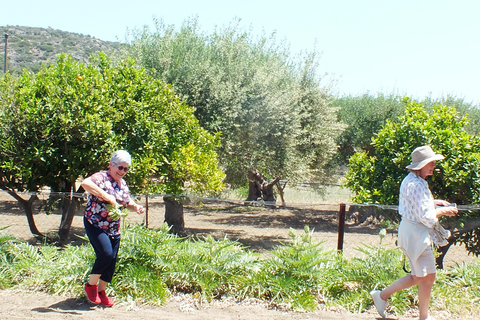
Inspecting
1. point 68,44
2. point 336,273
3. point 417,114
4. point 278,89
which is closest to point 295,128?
point 278,89

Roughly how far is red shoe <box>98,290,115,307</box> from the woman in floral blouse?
0.06 meters

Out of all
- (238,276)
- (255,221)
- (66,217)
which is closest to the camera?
(238,276)

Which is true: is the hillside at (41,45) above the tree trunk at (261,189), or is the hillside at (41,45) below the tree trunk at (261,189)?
above

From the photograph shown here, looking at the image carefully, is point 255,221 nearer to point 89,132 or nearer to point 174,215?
point 174,215

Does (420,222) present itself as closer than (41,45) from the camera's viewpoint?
Yes

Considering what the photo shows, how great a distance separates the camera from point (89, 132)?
289 inches

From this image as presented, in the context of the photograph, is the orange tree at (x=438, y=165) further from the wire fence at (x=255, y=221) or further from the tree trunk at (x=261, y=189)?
the tree trunk at (x=261, y=189)

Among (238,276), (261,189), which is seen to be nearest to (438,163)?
(238,276)

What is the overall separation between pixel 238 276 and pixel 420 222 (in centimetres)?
205

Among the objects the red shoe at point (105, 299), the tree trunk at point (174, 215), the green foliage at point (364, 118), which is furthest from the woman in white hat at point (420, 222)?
the green foliage at point (364, 118)

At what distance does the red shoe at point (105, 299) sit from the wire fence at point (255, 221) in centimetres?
105

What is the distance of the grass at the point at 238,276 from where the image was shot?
196 inches

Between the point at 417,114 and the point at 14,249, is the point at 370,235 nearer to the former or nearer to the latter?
the point at 417,114

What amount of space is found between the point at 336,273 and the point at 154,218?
4.34m
